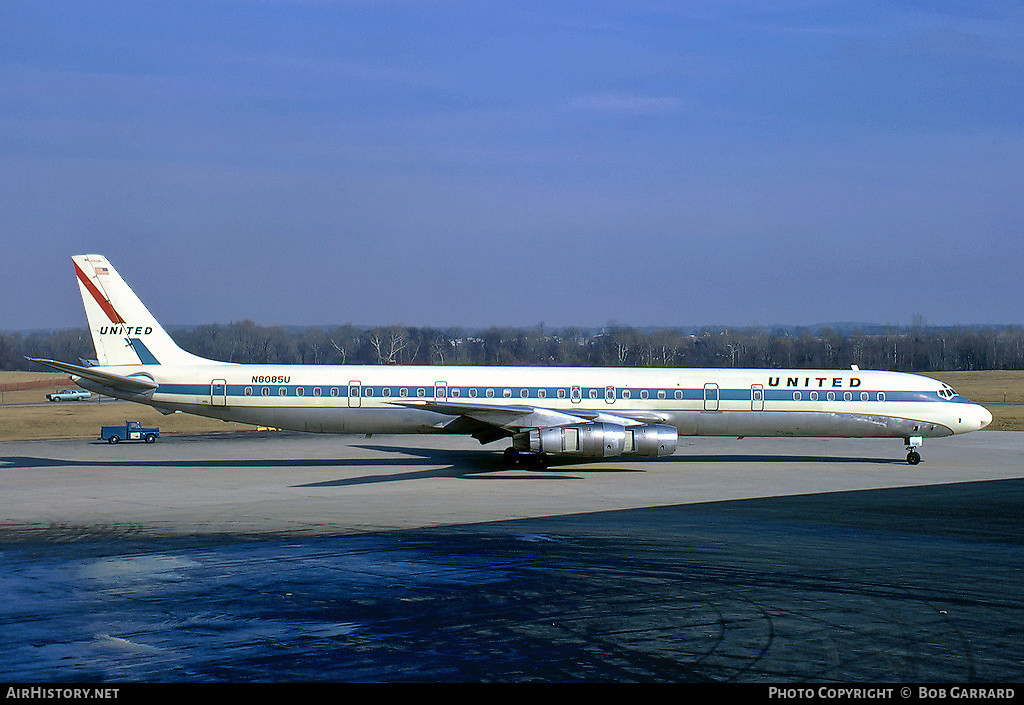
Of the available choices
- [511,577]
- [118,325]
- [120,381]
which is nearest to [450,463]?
[120,381]

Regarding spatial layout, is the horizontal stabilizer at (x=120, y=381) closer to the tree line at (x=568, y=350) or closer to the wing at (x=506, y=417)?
the wing at (x=506, y=417)

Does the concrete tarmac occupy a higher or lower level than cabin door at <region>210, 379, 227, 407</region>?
lower

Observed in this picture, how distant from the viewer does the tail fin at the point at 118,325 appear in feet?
111

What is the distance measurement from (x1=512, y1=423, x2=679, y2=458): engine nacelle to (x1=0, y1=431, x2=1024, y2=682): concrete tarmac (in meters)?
1.05

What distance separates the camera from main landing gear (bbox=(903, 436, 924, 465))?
34.7m

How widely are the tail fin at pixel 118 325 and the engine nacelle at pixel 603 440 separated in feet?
45.6

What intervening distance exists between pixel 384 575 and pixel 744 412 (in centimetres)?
2183

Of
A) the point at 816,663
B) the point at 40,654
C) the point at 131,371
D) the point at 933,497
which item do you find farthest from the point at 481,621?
the point at 131,371

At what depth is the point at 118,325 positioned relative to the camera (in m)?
34.1

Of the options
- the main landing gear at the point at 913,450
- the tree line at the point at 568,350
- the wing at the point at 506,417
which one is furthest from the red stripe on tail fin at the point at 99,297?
the tree line at the point at 568,350

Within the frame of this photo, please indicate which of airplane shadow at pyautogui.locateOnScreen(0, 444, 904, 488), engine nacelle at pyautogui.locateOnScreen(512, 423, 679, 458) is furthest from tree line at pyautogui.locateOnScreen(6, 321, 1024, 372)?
engine nacelle at pyautogui.locateOnScreen(512, 423, 679, 458)

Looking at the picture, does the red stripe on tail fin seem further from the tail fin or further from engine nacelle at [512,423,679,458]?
engine nacelle at [512,423,679,458]

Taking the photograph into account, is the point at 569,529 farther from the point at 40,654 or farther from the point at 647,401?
the point at 647,401

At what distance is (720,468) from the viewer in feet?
109
